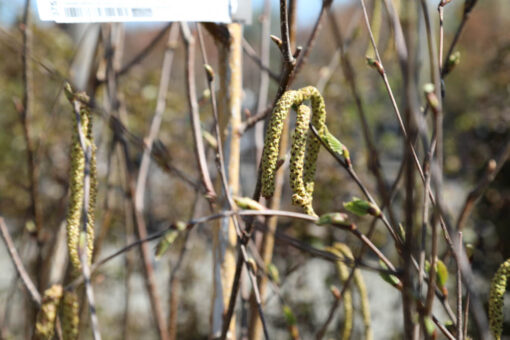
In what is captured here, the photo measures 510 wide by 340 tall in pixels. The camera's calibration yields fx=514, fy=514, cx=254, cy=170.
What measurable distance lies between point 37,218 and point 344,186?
61.3 inches

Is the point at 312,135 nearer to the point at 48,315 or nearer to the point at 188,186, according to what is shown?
the point at 48,315

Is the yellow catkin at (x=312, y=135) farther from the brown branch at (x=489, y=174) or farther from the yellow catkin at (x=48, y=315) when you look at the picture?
the yellow catkin at (x=48, y=315)

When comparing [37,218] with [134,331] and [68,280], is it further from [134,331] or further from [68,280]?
[134,331]

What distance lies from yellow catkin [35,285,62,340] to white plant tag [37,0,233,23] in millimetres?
281

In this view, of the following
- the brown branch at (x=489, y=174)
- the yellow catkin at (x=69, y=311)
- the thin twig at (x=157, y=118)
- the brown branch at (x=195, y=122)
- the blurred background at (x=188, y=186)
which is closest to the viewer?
the brown branch at (x=489, y=174)

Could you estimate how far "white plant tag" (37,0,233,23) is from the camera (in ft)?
1.77

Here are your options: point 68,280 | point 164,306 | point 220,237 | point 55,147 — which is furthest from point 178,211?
point 220,237

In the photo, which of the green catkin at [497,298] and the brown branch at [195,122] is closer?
the green catkin at [497,298]

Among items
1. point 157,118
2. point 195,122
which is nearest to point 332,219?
point 195,122

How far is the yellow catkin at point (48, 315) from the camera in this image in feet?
1.64

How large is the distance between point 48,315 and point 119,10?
1.05 feet

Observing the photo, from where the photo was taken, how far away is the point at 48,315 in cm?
50

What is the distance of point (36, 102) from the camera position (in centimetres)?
246

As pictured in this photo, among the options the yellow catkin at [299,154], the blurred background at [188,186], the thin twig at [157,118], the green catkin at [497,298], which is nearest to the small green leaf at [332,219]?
the yellow catkin at [299,154]
